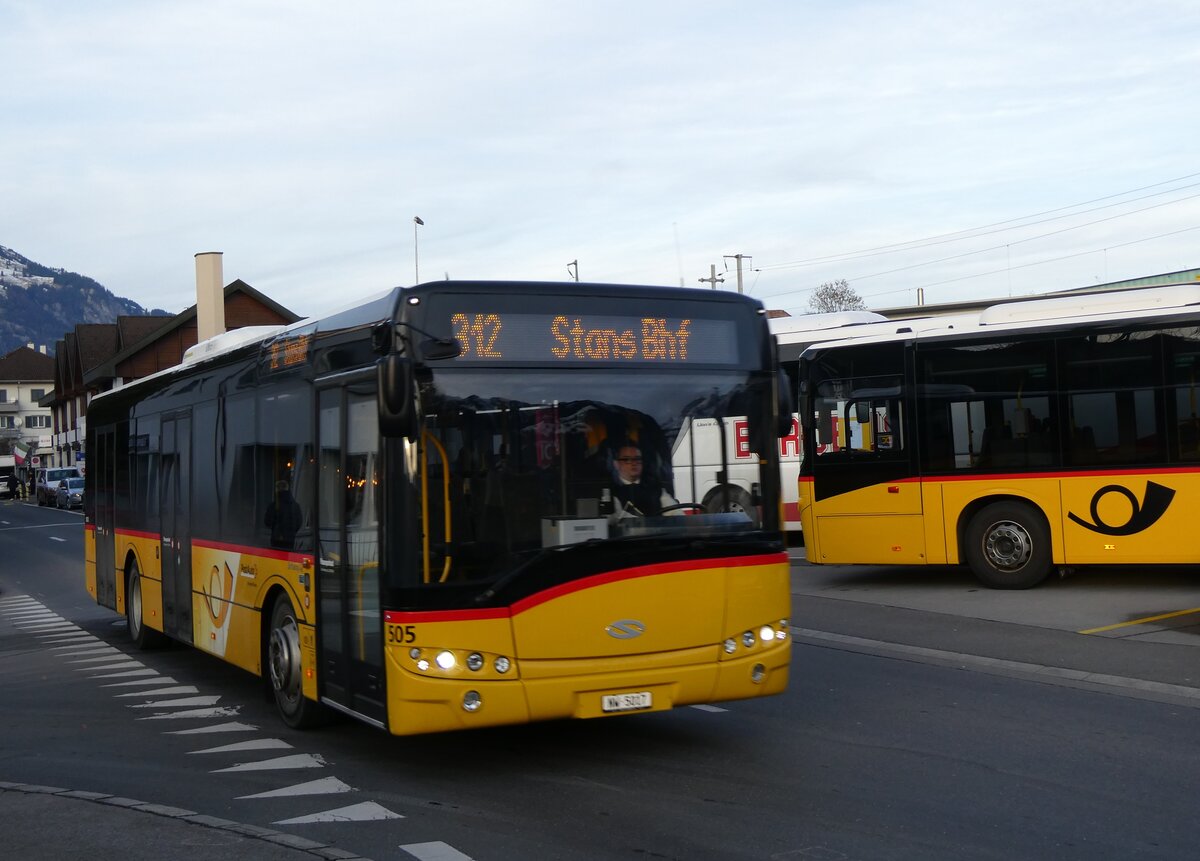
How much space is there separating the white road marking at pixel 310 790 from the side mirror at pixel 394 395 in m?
2.00

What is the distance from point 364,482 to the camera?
7.82m

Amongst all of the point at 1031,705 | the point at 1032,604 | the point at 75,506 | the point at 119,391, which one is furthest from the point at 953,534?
the point at 75,506

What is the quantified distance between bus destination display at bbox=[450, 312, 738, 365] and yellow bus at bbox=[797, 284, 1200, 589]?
320 inches

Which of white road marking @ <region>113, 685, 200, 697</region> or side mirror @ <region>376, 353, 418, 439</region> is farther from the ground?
side mirror @ <region>376, 353, 418, 439</region>

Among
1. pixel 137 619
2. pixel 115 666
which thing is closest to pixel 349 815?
pixel 115 666

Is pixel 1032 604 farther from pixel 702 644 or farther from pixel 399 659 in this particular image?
pixel 399 659

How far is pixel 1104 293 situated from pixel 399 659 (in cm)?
1083

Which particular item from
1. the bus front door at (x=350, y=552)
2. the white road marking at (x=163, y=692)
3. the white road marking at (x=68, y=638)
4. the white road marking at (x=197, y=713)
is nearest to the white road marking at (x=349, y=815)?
the bus front door at (x=350, y=552)

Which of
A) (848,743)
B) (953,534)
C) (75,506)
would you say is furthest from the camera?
(75,506)

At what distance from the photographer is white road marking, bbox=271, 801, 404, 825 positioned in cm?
691

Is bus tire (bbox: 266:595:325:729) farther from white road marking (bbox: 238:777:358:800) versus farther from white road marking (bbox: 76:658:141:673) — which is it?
white road marking (bbox: 76:658:141:673)

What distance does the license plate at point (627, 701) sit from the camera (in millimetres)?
7574

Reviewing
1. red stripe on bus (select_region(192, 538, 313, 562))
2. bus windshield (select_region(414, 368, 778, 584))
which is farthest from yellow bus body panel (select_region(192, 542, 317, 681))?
bus windshield (select_region(414, 368, 778, 584))

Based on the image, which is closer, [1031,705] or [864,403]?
[1031,705]
